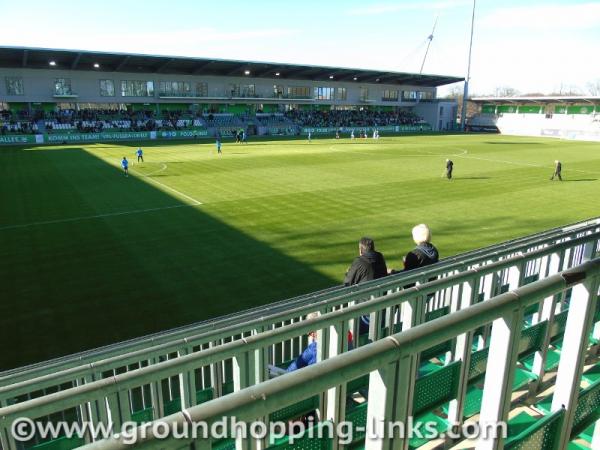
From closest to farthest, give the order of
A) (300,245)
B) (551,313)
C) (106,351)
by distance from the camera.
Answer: (551,313) < (106,351) < (300,245)

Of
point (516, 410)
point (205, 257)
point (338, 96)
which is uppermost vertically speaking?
point (338, 96)

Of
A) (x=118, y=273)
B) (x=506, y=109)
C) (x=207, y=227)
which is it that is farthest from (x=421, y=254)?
(x=506, y=109)

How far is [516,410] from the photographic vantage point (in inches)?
167

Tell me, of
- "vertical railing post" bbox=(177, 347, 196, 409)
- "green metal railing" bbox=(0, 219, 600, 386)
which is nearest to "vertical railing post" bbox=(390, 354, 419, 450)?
"vertical railing post" bbox=(177, 347, 196, 409)

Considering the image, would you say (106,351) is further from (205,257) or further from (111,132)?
(111,132)

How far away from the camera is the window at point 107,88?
216 ft

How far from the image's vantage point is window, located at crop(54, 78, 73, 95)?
206ft

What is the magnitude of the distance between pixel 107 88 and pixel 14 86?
1179 cm

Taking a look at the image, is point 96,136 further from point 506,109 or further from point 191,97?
point 506,109

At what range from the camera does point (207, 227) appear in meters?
16.7

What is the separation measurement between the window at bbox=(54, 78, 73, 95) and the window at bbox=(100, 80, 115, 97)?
4229mm

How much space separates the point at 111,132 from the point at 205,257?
51460 mm

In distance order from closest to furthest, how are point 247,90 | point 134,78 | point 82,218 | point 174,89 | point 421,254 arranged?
point 421,254, point 82,218, point 134,78, point 174,89, point 247,90

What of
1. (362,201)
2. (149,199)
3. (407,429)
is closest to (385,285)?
(407,429)
